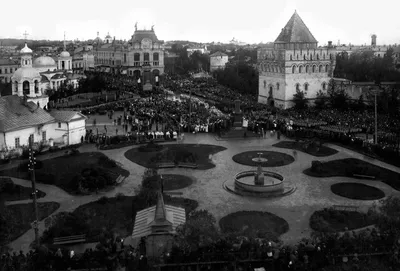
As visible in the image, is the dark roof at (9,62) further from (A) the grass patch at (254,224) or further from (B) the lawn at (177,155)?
(A) the grass patch at (254,224)

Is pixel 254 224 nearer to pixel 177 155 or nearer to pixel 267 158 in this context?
pixel 177 155

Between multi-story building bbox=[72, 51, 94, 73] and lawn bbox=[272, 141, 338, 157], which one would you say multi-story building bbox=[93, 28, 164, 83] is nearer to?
multi-story building bbox=[72, 51, 94, 73]

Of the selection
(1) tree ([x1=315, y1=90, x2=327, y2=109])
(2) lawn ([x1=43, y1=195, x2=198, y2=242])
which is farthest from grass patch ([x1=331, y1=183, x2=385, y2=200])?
(1) tree ([x1=315, y1=90, x2=327, y2=109])

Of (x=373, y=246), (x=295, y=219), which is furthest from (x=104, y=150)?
(x=373, y=246)

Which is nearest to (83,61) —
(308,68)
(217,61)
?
(217,61)

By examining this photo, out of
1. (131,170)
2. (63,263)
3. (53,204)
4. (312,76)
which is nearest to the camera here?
(63,263)

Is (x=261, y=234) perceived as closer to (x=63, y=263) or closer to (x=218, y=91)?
(x=63, y=263)
